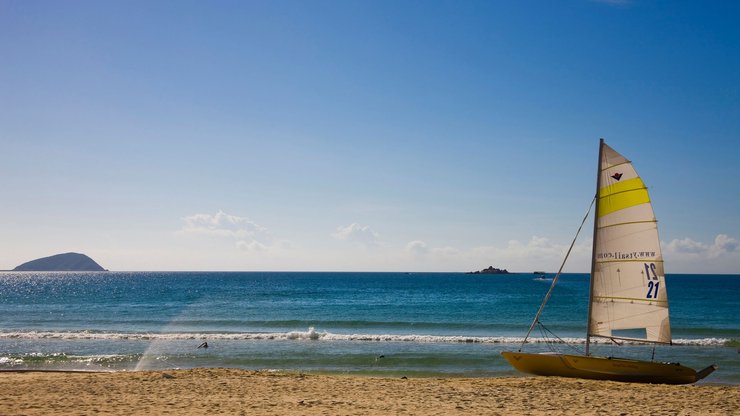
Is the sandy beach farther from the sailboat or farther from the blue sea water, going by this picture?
the blue sea water

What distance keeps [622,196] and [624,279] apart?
121 inches

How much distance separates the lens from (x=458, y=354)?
2973 centimetres

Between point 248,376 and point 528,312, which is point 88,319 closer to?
point 248,376

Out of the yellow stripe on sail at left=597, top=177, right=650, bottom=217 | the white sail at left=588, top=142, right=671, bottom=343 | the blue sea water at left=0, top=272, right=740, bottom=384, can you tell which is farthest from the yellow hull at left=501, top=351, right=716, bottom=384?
the yellow stripe on sail at left=597, top=177, right=650, bottom=217

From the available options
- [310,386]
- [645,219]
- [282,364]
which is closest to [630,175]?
[645,219]

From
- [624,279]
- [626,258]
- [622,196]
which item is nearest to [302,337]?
[624,279]

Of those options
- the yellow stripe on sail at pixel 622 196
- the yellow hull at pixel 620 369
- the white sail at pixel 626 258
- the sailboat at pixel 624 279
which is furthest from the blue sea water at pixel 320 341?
the yellow stripe on sail at pixel 622 196

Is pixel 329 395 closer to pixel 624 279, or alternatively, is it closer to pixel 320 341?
pixel 624 279

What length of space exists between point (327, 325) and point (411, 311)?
18.2 m

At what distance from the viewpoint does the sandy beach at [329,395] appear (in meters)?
15.1

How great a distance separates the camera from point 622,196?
1922cm

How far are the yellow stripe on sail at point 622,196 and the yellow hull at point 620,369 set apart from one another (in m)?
5.61

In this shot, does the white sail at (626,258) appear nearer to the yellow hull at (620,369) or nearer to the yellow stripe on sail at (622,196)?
the yellow stripe on sail at (622,196)

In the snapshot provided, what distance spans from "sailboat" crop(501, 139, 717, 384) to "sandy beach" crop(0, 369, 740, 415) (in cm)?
70
